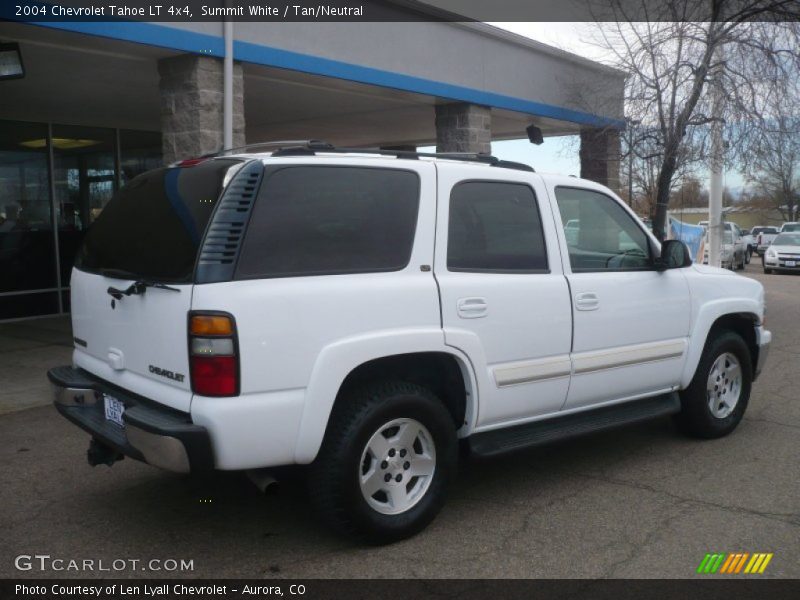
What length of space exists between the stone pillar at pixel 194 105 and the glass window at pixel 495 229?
4070 millimetres

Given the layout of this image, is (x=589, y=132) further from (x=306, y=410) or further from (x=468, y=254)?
(x=306, y=410)

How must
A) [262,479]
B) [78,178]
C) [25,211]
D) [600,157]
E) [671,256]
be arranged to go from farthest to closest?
1. [600,157]
2. [78,178]
3. [25,211]
4. [671,256]
5. [262,479]

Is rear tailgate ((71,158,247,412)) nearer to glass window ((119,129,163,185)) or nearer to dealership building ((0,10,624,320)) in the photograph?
dealership building ((0,10,624,320))

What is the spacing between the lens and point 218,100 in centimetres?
809

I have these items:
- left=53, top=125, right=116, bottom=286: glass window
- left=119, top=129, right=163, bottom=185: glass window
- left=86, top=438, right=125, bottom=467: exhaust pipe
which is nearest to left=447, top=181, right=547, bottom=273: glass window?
left=86, top=438, right=125, bottom=467: exhaust pipe

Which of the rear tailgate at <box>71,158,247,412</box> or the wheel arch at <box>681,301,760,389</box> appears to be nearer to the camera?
the rear tailgate at <box>71,158,247,412</box>

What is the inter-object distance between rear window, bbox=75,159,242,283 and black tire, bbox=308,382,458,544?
1.03m

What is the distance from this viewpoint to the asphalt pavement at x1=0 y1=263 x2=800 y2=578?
3916 mm

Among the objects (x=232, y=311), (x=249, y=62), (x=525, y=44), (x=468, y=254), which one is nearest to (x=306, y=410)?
(x=232, y=311)

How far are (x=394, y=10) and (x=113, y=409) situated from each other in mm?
7227

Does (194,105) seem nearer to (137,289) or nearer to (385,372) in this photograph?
(137,289)

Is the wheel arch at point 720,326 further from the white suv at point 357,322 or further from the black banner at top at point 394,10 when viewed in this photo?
the black banner at top at point 394,10

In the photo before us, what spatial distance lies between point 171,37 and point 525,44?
6.24m
